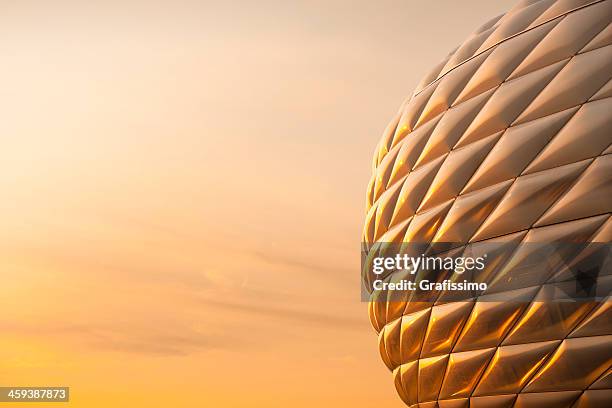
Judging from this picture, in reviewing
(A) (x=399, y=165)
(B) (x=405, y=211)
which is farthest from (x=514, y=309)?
(A) (x=399, y=165)

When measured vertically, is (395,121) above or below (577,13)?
above

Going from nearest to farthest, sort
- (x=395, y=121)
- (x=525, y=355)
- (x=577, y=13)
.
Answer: (x=525, y=355), (x=577, y=13), (x=395, y=121)

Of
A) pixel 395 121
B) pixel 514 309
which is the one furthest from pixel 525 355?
pixel 395 121

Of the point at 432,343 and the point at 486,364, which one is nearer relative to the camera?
the point at 486,364

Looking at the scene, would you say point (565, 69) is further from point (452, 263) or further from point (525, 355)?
point (525, 355)

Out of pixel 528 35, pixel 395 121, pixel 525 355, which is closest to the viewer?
pixel 525 355

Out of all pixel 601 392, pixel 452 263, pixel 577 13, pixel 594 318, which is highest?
pixel 577 13
